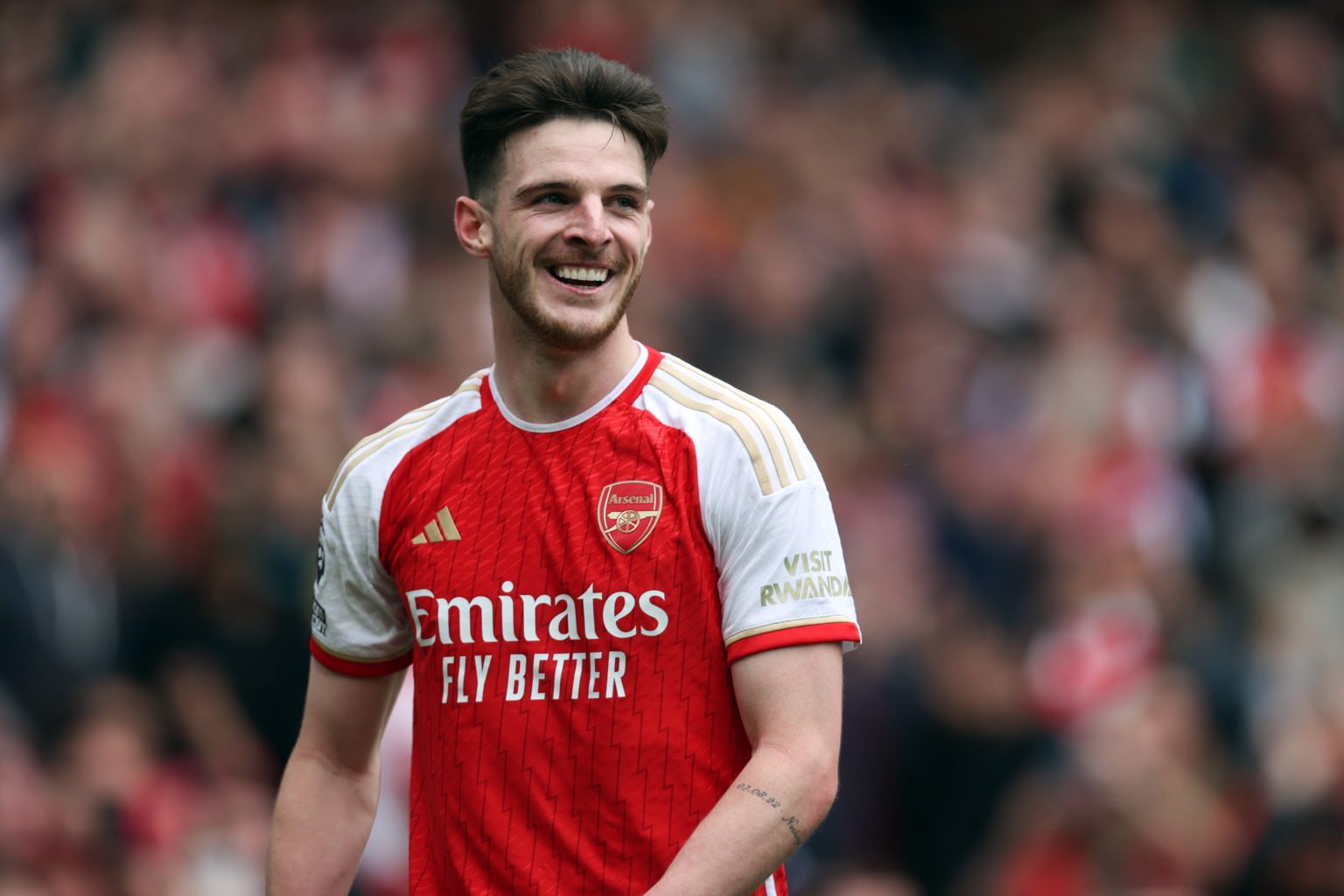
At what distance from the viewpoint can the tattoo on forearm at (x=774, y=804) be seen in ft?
12.3

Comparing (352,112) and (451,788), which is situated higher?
(352,112)

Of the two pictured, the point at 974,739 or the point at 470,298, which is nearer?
the point at 974,739

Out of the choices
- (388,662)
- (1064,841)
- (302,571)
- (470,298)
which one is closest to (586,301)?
(388,662)

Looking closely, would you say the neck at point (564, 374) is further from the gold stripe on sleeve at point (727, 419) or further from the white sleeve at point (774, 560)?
the white sleeve at point (774, 560)

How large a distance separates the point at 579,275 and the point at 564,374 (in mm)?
218

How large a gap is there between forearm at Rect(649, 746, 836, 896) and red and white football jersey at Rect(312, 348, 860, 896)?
0.23 meters

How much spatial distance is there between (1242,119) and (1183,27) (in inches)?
42.4

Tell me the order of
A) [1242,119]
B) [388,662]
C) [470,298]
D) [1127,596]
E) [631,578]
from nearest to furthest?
[631,578], [388,662], [1127,596], [470,298], [1242,119]

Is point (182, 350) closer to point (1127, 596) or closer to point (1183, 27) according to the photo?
point (1127, 596)

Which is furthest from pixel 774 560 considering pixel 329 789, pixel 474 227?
pixel 329 789

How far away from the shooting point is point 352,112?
13430 millimetres

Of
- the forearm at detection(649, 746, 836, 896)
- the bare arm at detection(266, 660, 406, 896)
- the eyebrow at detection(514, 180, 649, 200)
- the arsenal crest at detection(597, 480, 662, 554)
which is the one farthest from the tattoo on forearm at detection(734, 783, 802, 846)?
the eyebrow at detection(514, 180, 649, 200)

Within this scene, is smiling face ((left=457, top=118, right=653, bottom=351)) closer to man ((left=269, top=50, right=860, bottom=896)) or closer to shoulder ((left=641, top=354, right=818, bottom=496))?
man ((left=269, top=50, right=860, bottom=896))

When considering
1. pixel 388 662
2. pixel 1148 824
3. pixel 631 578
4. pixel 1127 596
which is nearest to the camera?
pixel 631 578
